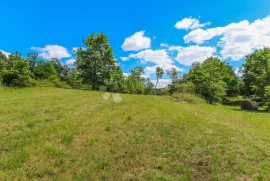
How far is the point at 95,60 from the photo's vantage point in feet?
104

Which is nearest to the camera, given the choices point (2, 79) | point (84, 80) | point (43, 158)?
point (43, 158)

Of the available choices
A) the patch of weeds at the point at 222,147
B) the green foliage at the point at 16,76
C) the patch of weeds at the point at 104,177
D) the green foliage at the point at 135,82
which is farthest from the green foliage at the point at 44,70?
the patch of weeds at the point at 222,147

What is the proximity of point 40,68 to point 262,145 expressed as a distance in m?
55.3

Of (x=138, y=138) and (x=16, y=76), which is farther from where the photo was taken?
(x=16, y=76)

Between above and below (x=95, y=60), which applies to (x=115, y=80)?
below

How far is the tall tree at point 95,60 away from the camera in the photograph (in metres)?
31.5

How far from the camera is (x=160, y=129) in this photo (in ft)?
23.4

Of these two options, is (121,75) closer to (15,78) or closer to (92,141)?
(15,78)

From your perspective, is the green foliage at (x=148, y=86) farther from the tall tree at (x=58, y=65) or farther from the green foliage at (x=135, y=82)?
the tall tree at (x=58, y=65)

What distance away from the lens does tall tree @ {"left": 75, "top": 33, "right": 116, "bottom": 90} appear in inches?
1242

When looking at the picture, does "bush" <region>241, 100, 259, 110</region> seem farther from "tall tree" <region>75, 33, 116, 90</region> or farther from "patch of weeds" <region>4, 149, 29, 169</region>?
"tall tree" <region>75, 33, 116, 90</region>

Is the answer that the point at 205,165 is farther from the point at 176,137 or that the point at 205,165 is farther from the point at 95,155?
the point at 95,155

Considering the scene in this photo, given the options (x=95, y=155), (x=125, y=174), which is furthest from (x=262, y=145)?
(x=95, y=155)

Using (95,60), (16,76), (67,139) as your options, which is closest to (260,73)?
(95,60)
